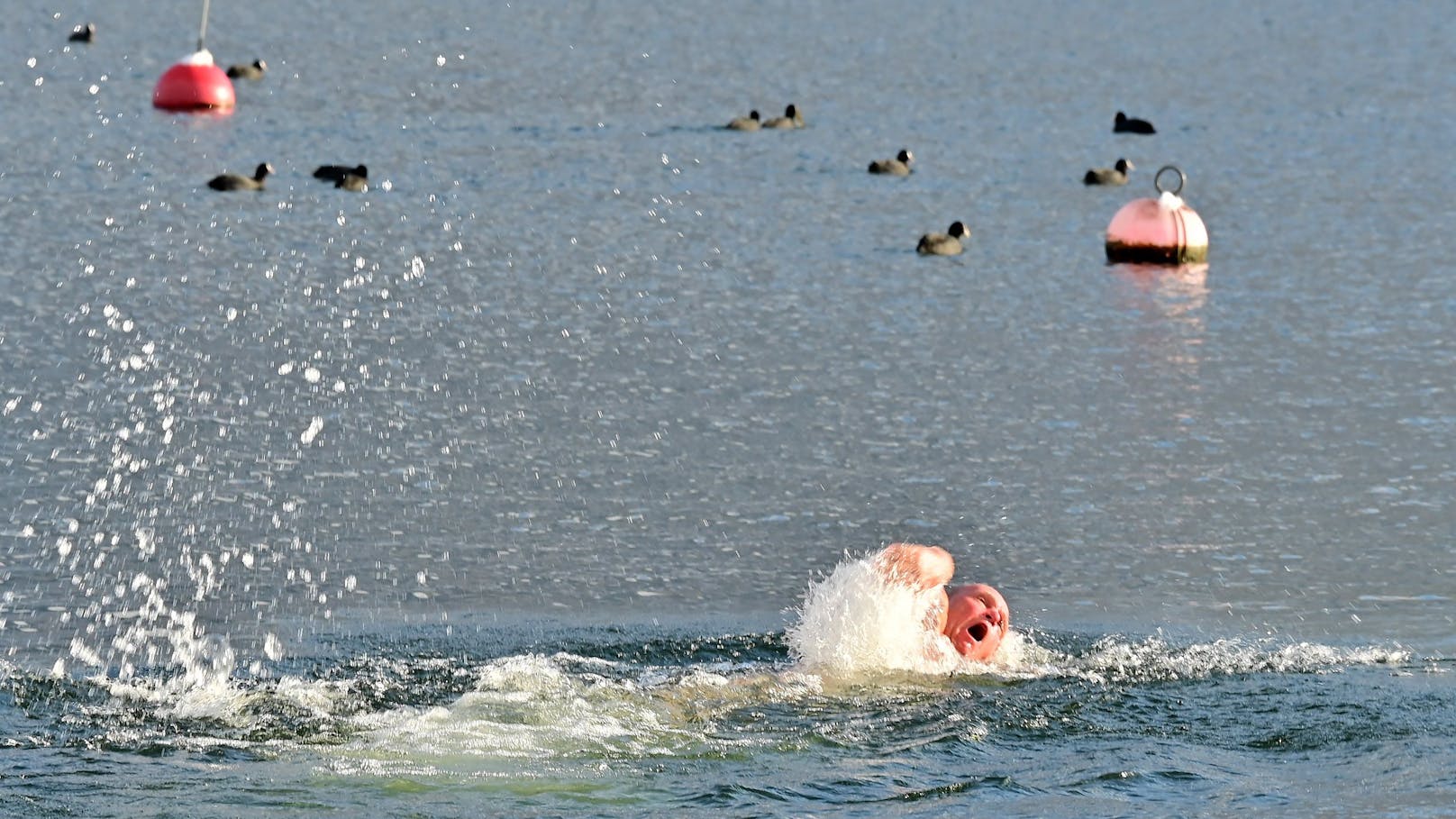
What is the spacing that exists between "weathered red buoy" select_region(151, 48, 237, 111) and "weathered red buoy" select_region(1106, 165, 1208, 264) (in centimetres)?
1662

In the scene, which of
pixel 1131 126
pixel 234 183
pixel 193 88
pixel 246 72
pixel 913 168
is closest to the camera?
pixel 234 183

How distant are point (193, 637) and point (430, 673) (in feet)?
4.45

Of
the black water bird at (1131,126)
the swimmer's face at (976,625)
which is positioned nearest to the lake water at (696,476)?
the swimmer's face at (976,625)

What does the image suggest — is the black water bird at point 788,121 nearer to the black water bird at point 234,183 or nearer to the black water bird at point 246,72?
the black water bird at point 234,183

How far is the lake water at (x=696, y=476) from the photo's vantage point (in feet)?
31.2

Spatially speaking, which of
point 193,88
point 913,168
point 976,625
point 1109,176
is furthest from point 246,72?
point 976,625

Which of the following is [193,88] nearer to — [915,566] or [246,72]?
[246,72]

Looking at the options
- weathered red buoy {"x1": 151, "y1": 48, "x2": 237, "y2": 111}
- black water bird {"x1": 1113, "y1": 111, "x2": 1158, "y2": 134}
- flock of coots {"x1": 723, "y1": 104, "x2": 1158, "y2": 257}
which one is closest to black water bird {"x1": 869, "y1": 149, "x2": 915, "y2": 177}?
flock of coots {"x1": 723, "y1": 104, "x2": 1158, "y2": 257}

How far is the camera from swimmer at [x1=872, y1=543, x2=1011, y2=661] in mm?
10648

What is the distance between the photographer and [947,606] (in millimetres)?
10750

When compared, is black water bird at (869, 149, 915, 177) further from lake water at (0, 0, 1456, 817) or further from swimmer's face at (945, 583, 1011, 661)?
swimmer's face at (945, 583, 1011, 661)

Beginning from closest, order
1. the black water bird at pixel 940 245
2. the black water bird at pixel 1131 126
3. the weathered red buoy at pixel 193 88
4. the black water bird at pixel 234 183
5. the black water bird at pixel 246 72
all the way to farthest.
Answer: the black water bird at pixel 940 245 < the black water bird at pixel 234 183 < the black water bird at pixel 1131 126 < the weathered red buoy at pixel 193 88 < the black water bird at pixel 246 72

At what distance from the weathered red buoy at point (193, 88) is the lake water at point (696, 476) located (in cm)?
336

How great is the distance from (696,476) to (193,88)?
2273 cm
